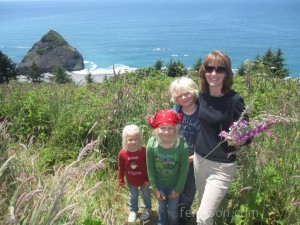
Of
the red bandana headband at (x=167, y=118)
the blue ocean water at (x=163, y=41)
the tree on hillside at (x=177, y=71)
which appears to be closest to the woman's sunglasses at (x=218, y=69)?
the red bandana headband at (x=167, y=118)

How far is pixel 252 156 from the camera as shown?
134 inches

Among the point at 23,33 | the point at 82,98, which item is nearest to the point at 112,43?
the point at 23,33

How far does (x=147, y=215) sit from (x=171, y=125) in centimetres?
122

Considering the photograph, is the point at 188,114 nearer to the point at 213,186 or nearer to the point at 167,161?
the point at 167,161

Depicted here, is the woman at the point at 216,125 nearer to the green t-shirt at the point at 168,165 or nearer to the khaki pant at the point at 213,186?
the khaki pant at the point at 213,186

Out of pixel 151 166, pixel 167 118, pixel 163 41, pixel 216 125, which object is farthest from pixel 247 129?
pixel 163 41

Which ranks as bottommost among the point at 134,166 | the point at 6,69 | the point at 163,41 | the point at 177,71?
the point at 6,69

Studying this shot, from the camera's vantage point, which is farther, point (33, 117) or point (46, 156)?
point (33, 117)

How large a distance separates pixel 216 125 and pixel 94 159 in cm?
195

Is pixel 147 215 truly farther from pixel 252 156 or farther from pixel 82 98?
pixel 82 98

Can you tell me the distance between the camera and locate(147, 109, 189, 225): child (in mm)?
3219

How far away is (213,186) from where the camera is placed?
3.05 meters

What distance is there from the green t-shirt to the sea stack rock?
104 meters

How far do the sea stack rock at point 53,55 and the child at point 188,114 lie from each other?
104059 mm
